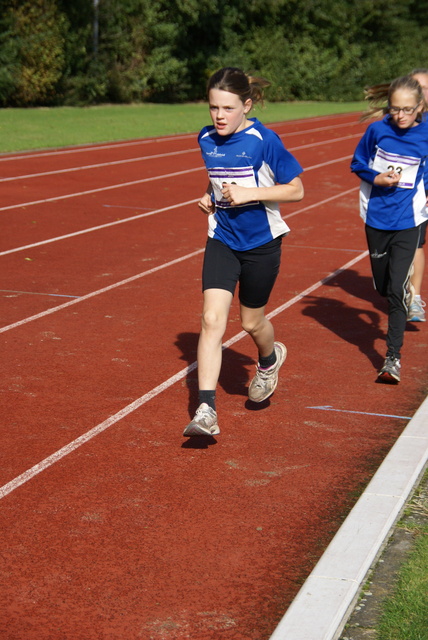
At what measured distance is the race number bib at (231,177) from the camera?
17.3 feet

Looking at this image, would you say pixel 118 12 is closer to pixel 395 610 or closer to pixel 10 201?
pixel 10 201

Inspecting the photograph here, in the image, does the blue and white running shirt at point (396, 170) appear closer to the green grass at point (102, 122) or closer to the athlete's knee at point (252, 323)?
the athlete's knee at point (252, 323)

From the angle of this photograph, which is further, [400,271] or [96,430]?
[400,271]

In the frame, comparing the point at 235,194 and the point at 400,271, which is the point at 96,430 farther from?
the point at 400,271

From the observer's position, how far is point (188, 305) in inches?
342

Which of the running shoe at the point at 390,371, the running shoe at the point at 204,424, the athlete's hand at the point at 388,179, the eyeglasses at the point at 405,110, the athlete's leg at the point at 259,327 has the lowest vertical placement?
the running shoe at the point at 390,371

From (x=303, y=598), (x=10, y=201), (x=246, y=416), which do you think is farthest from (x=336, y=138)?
(x=303, y=598)

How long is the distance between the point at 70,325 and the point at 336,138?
21.8 m

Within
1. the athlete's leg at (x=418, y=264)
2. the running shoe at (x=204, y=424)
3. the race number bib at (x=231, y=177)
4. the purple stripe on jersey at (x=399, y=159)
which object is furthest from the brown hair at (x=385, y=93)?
the running shoe at (x=204, y=424)

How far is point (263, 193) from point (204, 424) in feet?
4.07

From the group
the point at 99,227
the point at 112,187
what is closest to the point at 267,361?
the point at 99,227

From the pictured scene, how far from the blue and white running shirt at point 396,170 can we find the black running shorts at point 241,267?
4.94 feet

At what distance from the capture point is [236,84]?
5.06m

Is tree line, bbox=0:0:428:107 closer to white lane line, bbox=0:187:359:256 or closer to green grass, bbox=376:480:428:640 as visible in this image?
white lane line, bbox=0:187:359:256
